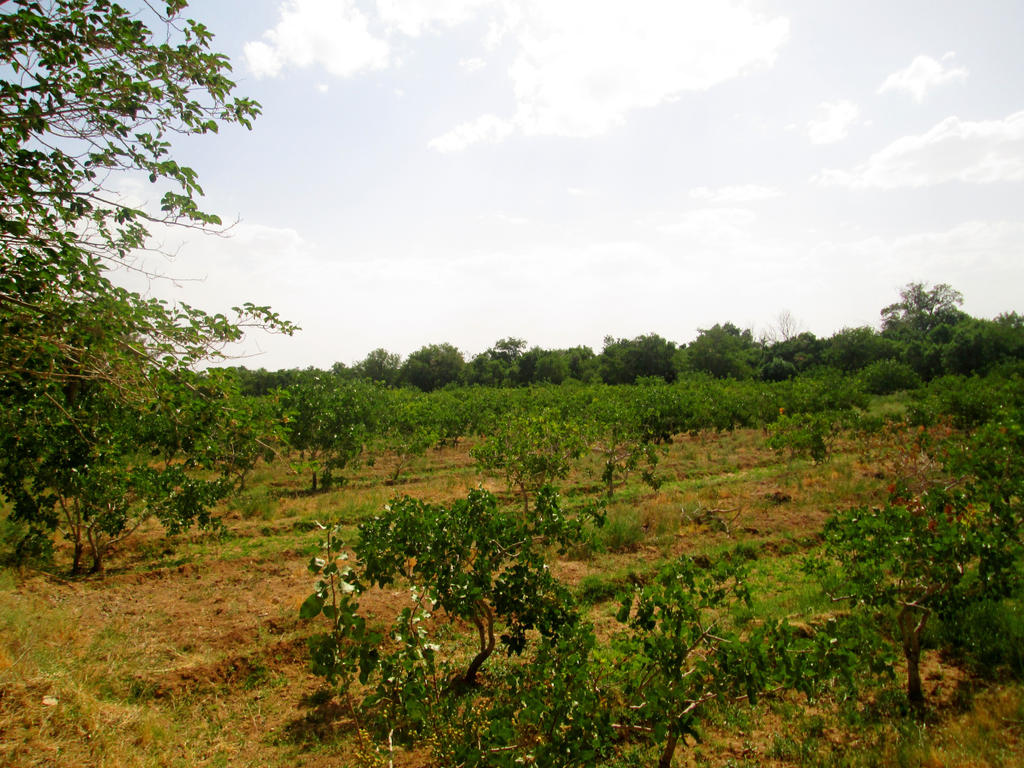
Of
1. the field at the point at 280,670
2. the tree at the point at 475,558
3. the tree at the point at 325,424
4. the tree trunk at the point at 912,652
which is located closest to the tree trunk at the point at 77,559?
the field at the point at 280,670

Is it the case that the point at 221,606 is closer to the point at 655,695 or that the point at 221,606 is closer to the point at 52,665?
the point at 52,665

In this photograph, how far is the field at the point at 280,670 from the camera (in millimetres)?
3900

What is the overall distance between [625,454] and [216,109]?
16290 millimetres

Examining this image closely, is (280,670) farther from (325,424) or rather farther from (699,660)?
(325,424)

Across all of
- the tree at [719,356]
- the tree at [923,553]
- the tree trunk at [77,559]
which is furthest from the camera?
the tree at [719,356]

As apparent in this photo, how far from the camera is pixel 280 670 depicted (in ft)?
18.7

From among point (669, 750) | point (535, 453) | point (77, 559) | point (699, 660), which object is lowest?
point (669, 750)

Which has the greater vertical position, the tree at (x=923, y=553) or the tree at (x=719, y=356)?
the tree at (x=719, y=356)

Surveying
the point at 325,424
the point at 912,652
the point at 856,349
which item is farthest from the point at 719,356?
the point at 912,652

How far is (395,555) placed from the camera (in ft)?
15.8

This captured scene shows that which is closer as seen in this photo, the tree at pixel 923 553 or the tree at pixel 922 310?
the tree at pixel 923 553

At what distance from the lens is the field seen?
3900 millimetres

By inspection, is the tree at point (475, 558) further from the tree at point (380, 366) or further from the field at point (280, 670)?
the tree at point (380, 366)

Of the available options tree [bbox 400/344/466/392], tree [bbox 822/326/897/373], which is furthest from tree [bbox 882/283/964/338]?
tree [bbox 400/344/466/392]
